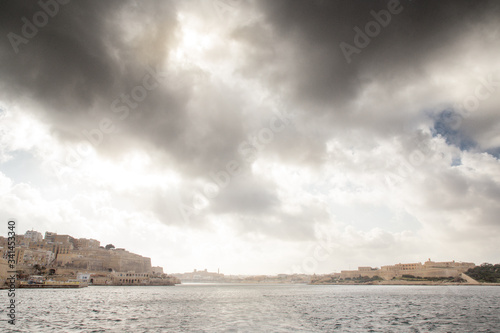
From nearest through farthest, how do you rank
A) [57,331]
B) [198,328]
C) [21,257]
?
[57,331] < [198,328] < [21,257]

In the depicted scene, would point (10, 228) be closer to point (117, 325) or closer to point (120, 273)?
point (117, 325)

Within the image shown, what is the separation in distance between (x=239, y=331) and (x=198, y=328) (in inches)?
205

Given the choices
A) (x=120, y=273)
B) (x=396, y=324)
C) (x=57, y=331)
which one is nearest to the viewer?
(x=57, y=331)

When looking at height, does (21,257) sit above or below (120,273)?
above

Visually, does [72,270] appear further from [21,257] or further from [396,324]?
[396,324]

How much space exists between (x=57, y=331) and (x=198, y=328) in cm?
1455

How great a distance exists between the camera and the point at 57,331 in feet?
104

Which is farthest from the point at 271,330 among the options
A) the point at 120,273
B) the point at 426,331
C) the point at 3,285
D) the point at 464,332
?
the point at 120,273

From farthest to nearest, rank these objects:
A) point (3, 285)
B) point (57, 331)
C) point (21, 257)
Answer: point (21, 257) < point (3, 285) < point (57, 331)

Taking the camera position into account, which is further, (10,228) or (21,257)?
(21,257)

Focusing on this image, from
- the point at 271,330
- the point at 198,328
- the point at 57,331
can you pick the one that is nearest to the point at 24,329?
the point at 57,331

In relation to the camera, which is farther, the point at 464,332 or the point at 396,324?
the point at 396,324

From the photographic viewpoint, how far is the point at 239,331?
32.1 metres

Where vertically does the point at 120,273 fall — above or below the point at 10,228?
below
